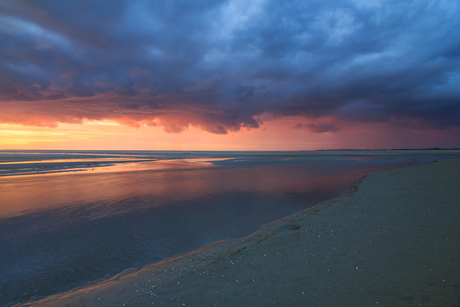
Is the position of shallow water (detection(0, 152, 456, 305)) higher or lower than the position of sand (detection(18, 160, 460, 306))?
lower

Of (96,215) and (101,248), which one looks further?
(96,215)

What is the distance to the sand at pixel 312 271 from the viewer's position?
5.27 metres

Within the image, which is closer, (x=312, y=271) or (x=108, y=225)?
(x=312, y=271)

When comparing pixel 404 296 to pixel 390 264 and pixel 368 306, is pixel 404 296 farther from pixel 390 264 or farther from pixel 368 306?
pixel 390 264

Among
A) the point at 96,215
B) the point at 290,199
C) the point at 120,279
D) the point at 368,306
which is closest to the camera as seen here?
the point at 368,306

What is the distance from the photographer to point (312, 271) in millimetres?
6395

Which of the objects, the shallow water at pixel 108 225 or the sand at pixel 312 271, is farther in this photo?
the shallow water at pixel 108 225

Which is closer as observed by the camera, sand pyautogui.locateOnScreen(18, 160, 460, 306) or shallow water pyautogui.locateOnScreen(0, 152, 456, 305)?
sand pyautogui.locateOnScreen(18, 160, 460, 306)

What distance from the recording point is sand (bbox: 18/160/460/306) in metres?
5.27

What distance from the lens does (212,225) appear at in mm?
12625

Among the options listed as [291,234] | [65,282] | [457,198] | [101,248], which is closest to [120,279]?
[65,282]

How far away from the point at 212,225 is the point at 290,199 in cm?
830

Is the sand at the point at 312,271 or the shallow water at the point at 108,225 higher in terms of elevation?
the sand at the point at 312,271

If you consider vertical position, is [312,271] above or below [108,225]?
above
